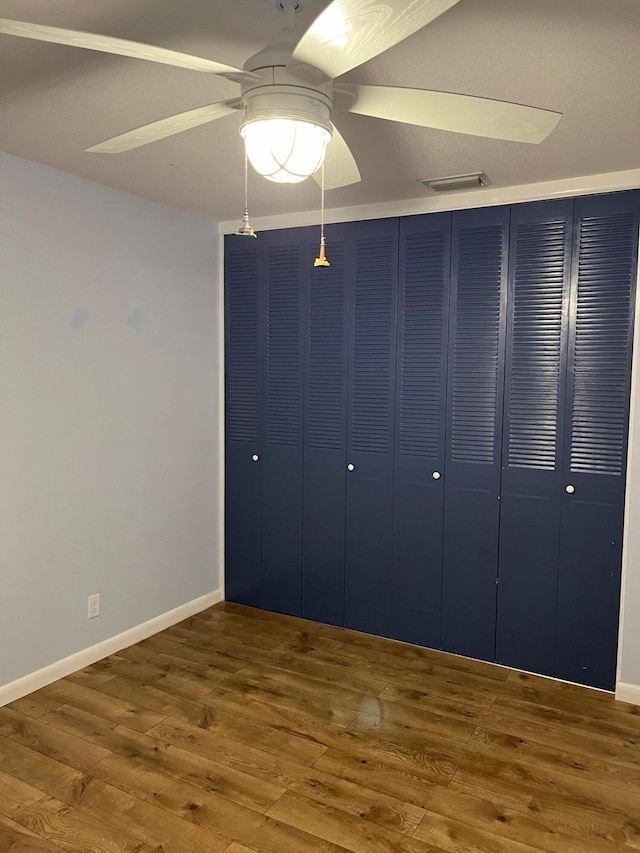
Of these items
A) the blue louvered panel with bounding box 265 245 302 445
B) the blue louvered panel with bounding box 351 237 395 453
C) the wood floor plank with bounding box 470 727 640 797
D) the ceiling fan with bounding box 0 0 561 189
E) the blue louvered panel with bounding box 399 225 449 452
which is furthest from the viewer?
the blue louvered panel with bounding box 265 245 302 445

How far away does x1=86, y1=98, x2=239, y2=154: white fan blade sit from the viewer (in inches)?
62.7

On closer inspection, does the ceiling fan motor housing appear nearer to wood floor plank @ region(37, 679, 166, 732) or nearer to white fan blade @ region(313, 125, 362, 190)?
white fan blade @ region(313, 125, 362, 190)

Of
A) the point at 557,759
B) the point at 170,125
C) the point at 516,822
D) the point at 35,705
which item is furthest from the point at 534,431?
the point at 35,705

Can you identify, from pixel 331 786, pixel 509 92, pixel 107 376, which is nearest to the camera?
pixel 509 92

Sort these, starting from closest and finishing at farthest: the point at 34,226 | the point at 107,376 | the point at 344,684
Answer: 1. the point at 34,226
2. the point at 344,684
3. the point at 107,376

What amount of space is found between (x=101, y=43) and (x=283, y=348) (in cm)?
256

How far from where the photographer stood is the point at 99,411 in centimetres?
323

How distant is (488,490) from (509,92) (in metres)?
1.86

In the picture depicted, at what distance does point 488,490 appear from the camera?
10.8 feet

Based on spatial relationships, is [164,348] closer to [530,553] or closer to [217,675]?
[217,675]

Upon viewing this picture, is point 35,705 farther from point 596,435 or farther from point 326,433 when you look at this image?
point 596,435

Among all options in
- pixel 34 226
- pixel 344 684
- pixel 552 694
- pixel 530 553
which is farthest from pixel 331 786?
pixel 34 226

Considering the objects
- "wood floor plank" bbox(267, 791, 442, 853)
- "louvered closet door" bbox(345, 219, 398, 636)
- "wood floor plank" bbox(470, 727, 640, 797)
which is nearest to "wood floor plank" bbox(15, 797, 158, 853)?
"wood floor plank" bbox(267, 791, 442, 853)

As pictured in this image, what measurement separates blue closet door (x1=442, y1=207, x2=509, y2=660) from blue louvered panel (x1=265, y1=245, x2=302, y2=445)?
910 mm
